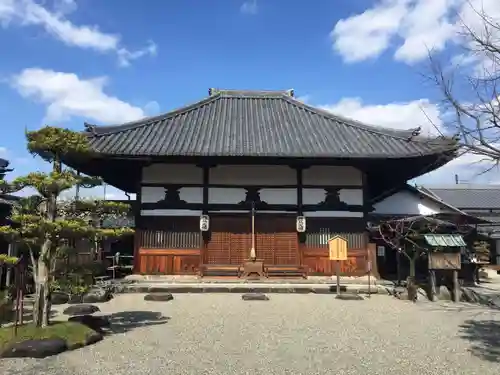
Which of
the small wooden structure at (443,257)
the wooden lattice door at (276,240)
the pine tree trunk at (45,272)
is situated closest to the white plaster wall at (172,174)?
the wooden lattice door at (276,240)

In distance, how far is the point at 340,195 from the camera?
16.7 m

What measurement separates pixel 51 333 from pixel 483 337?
7.55 m

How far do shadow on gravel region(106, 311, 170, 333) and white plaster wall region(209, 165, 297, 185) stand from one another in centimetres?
719

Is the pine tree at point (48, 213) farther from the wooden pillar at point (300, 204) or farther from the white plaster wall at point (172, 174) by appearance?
the wooden pillar at point (300, 204)

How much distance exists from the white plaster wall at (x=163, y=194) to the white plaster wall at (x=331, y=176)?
4.09m

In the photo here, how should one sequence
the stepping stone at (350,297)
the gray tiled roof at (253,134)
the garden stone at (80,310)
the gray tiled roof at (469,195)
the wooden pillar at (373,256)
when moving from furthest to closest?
the gray tiled roof at (469,195)
the wooden pillar at (373,256)
the gray tiled roof at (253,134)
the stepping stone at (350,297)
the garden stone at (80,310)

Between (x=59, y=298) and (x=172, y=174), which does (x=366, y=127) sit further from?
(x=59, y=298)

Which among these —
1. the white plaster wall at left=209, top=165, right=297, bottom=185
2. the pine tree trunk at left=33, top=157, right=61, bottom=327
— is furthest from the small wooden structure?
the pine tree trunk at left=33, top=157, right=61, bottom=327

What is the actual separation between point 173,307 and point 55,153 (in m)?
5.40

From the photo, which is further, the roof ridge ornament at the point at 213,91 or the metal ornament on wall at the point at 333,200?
the roof ridge ornament at the point at 213,91

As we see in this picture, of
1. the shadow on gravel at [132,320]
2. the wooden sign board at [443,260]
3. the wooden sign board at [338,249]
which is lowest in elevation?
the shadow on gravel at [132,320]

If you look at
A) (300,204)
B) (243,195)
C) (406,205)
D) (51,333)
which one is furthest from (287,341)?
(406,205)

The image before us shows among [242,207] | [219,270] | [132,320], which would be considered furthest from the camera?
[242,207]

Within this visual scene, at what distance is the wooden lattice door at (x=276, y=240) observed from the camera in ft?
53.2
